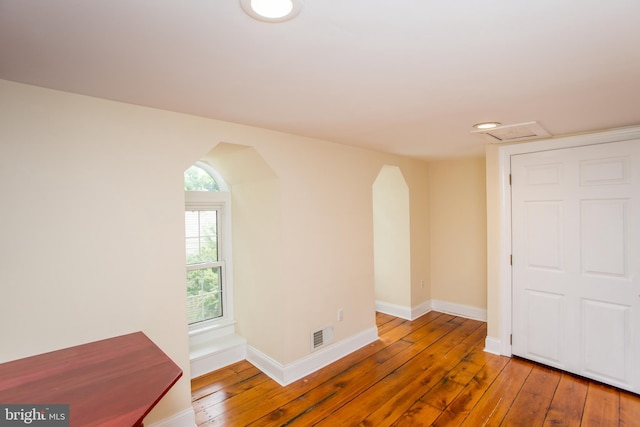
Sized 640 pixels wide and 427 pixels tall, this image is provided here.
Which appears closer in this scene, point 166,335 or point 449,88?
point 449,88

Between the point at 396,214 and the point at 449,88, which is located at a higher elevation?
the point at 449,88

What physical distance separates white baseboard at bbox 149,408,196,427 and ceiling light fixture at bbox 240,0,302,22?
2.44 meters

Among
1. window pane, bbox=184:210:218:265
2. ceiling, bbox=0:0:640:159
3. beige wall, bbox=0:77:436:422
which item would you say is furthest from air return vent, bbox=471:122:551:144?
window pane, bbox=184:210:218:265

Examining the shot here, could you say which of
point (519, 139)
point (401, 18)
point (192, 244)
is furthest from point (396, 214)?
point (401, 18)

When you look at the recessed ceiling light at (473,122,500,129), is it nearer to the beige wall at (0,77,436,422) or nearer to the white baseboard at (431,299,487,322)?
the beige wall at (0,77,436,422)

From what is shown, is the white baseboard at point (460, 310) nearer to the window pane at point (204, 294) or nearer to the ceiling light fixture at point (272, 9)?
the window pane at point (204, 294)

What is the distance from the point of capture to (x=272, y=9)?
1015mm

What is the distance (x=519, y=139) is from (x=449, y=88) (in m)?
1.77

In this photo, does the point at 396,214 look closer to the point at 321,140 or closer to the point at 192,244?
the point at 321,140

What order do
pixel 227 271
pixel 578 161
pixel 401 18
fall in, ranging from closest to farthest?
pixel 401 18 → pixel 578 161 → pixel 227 271

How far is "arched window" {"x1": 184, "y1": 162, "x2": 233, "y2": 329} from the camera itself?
3141 mm

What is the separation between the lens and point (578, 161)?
279 cm

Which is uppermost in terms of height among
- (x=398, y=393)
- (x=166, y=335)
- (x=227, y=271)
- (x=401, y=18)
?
(x=401, y=18)

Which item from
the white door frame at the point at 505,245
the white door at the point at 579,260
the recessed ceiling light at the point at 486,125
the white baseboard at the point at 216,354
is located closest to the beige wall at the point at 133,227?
the white baseboard at the point at 216,354
